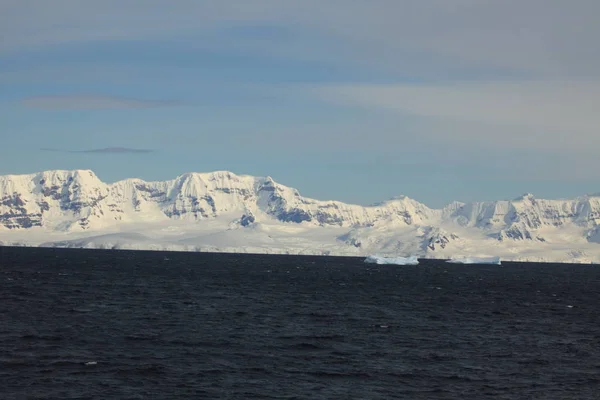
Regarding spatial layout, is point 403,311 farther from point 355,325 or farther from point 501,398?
point 501,398

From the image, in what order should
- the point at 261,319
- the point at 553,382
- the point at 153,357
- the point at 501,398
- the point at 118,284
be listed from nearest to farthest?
the point at 501,398 → the point at 553,382 → the point at 153,357 → the point at 261,319 → the point at 118,284

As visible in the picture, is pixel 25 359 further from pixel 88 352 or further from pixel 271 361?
pixel 271 361

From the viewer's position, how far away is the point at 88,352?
8419cm

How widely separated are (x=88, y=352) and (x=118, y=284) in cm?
9986

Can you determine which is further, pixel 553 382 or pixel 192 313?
pixel 192 313

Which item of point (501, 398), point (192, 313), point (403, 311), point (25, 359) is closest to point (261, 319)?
point (192, 313)

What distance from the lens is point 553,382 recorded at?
3061 inches

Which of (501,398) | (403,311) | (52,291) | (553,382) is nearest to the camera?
(501,398)

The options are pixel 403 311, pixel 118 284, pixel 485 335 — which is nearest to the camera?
pixel 485 335

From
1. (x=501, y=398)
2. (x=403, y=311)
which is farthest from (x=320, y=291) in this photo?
(x=501, y=398)

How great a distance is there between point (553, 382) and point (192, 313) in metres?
57.9

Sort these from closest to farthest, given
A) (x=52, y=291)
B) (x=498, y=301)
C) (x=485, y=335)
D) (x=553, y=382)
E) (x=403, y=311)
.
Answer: (x=553, y=382) → (x=485, y=335) → (x=403, y=311) → (x=52, y=291) → (x=498, y=301)

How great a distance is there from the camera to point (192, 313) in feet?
401

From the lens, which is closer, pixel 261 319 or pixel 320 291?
pixel 261 319
